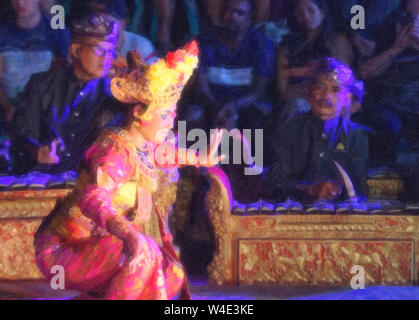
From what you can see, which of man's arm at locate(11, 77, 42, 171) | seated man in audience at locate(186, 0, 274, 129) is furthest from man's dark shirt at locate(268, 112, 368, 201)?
man's arm at locate(11, 77, 42, 171)

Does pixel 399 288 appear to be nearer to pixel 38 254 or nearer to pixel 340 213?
pixel 340 213

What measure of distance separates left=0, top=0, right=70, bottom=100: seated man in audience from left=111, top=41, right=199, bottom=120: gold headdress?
145 cm

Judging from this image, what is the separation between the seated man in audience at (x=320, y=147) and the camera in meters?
4.73

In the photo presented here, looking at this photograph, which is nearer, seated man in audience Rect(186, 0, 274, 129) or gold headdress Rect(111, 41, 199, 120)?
gold headdress Rect(111, 41, 199, 120)

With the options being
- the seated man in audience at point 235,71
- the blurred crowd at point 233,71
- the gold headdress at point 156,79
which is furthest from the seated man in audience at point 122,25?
the gold headdress at point 156,79

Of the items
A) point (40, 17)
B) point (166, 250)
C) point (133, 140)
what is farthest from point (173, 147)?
point (40, 17)

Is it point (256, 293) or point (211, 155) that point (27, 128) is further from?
point (256, 293)

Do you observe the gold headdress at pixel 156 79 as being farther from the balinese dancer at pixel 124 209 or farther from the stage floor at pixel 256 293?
the stage floor at pixel 256 293

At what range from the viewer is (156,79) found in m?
3.57

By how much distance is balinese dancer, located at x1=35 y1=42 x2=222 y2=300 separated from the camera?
10.9ft

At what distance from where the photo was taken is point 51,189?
4.42m

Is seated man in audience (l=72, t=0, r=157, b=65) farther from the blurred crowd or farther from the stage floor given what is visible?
the stage floor

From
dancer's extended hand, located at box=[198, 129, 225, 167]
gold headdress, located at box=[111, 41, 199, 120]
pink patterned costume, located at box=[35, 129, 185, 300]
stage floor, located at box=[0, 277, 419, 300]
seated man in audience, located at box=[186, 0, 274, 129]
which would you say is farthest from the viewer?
seated man in audience, located at box=[186, 0, 274, 129]

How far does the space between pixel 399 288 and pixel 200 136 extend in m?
1.84
